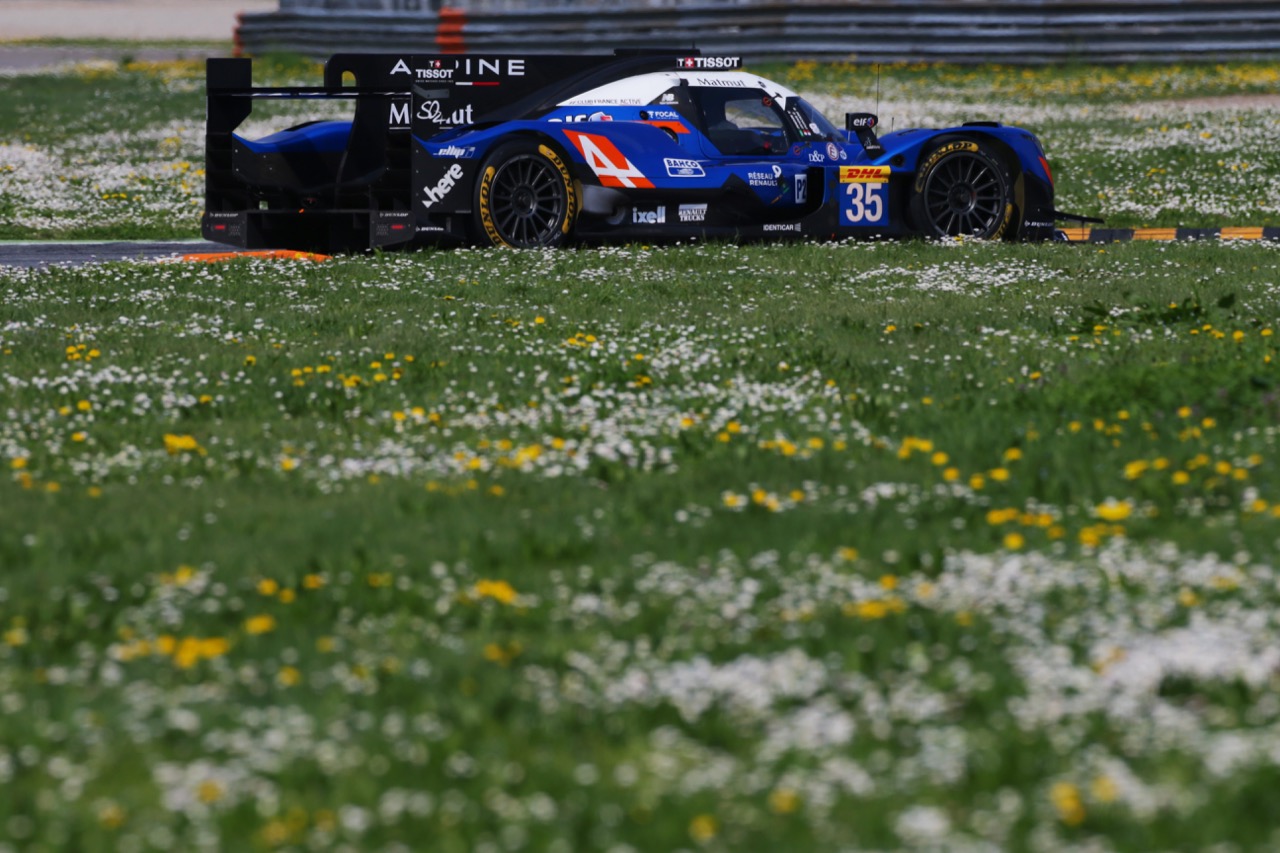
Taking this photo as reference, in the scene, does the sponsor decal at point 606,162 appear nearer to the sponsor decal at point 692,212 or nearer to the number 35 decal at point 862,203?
the sponsor decal at point 692,212

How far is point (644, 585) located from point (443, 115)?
32.9 feet

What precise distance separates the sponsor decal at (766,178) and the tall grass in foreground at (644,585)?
4.54 m

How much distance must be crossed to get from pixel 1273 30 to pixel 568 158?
63.9 ft

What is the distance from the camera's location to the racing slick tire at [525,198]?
46.2 ft

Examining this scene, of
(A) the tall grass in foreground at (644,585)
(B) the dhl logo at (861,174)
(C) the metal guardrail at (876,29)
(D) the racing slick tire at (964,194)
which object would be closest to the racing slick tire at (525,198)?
(B) the dhl logo at (861,174)

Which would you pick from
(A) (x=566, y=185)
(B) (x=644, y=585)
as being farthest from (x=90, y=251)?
(B) (x=644, y=585)

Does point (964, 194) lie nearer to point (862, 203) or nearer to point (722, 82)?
point (862, 203)

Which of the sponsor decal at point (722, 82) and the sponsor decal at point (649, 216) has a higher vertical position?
the sponsor decal at point (722, 82)

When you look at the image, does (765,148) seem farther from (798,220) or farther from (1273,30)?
(1273,30)

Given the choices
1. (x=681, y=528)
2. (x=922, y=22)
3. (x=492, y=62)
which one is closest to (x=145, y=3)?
(x=922, y=22)

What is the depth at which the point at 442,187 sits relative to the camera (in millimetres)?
14031

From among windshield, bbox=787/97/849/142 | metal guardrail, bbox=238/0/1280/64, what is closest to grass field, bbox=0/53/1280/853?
windshield, bbox=787/97/849/142

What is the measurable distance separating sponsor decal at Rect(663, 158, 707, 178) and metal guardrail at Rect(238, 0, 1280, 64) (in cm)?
1532

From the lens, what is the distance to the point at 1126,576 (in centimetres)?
535
